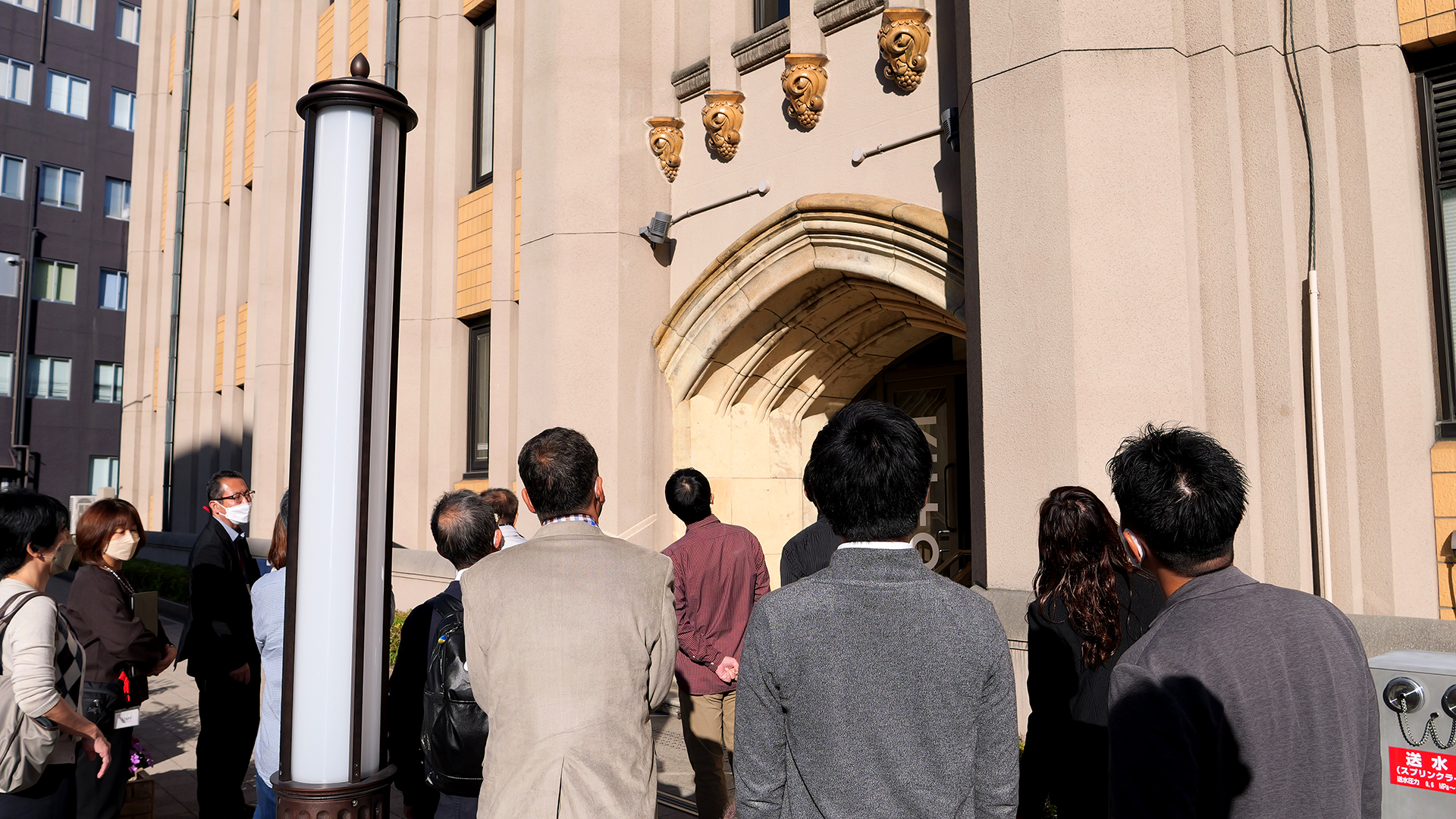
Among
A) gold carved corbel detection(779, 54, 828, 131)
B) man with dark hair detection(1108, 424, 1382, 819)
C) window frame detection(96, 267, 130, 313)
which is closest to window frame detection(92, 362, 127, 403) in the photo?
window frame detection(96, 267, 130, 313)

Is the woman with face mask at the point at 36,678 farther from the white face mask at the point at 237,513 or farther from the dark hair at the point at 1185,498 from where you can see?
the dark hair at the point at 1185,498

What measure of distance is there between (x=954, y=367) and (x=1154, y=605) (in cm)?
642

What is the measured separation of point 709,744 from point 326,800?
2.69 meters

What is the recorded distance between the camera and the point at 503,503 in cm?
614

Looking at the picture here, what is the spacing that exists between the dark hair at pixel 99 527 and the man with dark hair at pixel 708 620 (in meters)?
2.55

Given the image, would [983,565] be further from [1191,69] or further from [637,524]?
[637,524]

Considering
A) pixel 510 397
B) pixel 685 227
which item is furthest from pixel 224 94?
pixel 685 227

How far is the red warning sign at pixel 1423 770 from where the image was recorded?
3.34 m

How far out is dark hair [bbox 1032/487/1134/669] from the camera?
2811mm

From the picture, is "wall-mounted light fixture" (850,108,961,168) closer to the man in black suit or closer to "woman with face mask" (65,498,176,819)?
the man in black suit

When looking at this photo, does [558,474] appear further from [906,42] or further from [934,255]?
[906,42]

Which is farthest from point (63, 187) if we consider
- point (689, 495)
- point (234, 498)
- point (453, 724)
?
point (453, 724)

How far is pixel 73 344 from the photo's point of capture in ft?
108

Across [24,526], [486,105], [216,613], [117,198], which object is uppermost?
[117,198]
